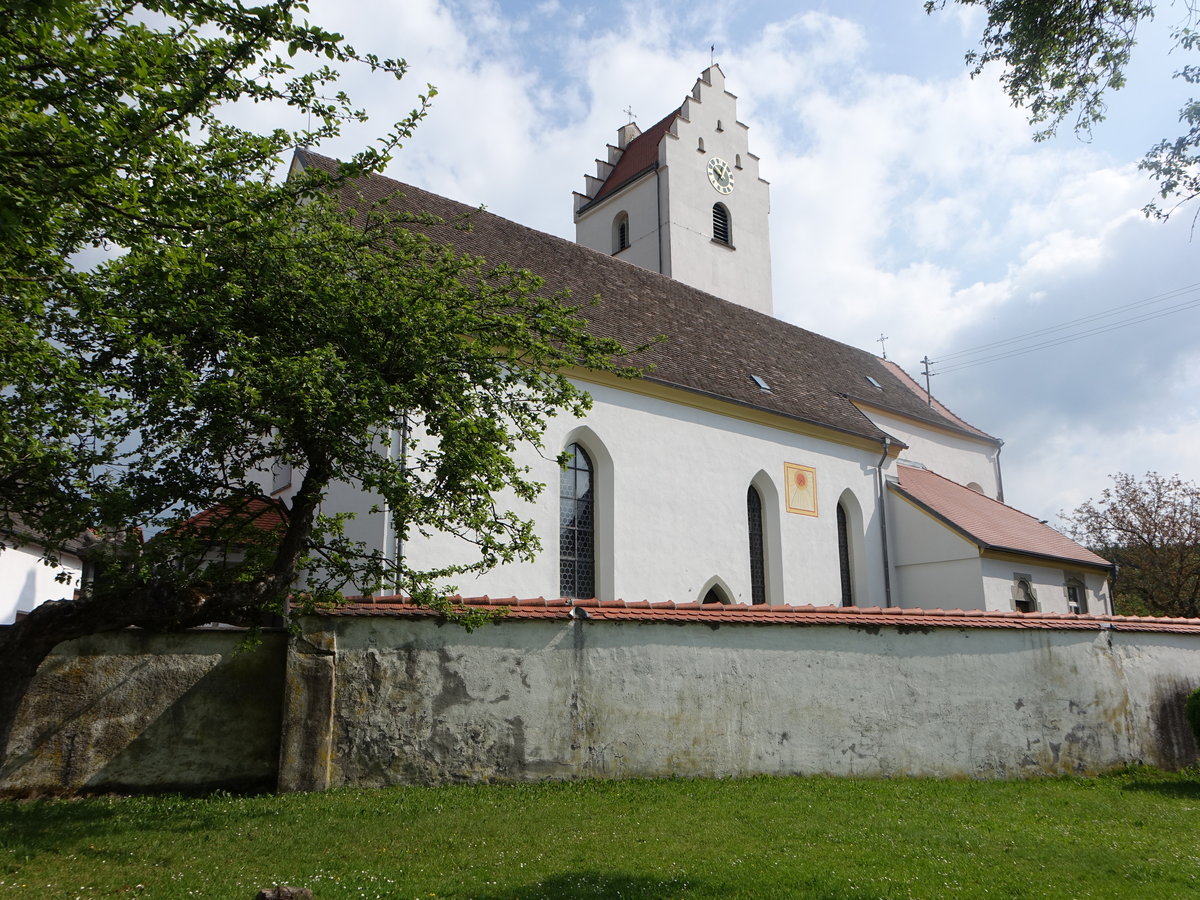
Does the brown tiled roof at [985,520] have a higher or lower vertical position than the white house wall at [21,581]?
higher

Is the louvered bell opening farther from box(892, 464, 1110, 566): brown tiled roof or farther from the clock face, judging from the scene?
box(892, 464, 1110, 566): brown tiled roof

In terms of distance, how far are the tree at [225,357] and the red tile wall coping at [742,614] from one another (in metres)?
0.57

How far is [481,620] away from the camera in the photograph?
9.55 meters

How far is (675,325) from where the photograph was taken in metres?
21.2

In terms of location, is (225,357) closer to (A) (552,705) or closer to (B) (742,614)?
(A) (552,705)

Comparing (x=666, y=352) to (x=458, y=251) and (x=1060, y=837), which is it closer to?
(x=458, y=251)

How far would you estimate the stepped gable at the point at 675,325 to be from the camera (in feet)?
61.2

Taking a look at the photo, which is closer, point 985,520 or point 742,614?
point 742,614

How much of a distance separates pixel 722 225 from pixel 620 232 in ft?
11.6

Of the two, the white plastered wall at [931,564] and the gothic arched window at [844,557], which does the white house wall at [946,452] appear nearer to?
the white plastered wall at [931,564]

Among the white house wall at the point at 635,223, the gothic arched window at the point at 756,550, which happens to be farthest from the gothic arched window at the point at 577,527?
the white house wall at the point at 635,223

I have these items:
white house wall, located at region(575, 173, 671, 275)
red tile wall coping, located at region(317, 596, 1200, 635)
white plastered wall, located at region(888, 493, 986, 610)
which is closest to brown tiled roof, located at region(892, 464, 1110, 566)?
white plastered wall, located at region(888, 493, 986, 610)

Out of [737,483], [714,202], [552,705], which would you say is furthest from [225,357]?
[714,202]

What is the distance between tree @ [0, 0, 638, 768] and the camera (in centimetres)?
611
